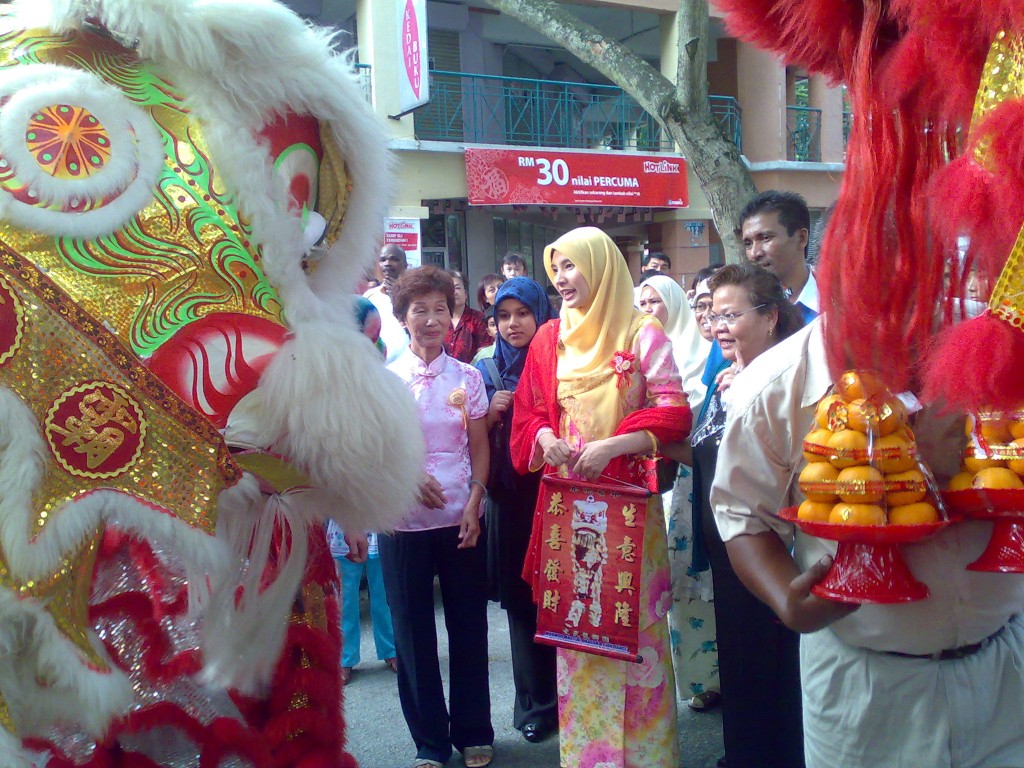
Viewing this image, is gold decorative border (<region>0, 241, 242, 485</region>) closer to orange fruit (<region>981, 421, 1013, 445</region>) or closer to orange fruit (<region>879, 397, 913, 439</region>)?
orange fruit (<region>879, 397, 913, 439</region>)

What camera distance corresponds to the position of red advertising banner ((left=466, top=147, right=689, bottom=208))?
10859 mm

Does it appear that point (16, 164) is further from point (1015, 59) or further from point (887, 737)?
point (887, 737)

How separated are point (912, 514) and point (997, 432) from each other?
15 centimetres

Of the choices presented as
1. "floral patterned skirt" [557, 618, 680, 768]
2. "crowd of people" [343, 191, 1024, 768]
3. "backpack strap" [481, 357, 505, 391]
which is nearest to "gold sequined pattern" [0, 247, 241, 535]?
"crowd of people" [343, 191, 1024, 768]

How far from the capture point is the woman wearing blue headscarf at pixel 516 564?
3422mm

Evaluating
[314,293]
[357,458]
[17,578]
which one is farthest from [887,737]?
[17,578]

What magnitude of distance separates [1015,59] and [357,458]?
1086 millimetres

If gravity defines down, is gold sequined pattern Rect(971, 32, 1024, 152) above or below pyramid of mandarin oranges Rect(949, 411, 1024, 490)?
above

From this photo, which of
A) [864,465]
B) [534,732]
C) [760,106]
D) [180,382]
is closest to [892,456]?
[864,465]

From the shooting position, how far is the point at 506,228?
1283 cm

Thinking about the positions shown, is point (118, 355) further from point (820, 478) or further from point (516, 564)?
point (516, 564)

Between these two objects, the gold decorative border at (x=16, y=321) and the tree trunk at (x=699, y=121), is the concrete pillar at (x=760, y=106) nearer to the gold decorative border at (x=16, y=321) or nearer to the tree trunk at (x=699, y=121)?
the tree trunk at (x=699, y=121)

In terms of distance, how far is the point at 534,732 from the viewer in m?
3.41

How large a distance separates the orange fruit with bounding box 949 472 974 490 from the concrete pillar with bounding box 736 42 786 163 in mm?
12248
